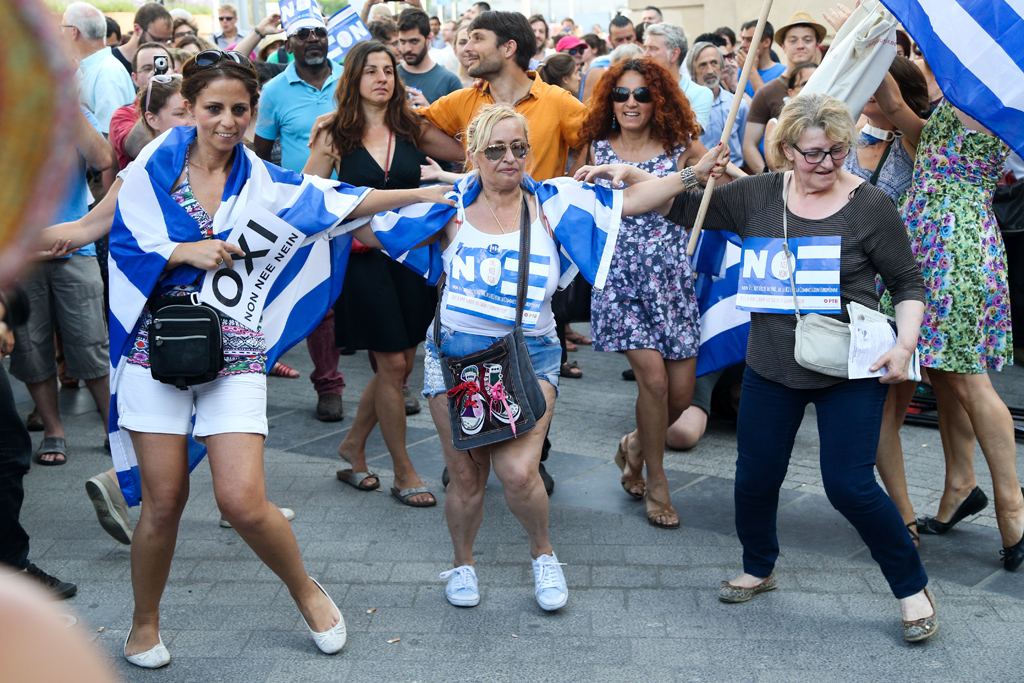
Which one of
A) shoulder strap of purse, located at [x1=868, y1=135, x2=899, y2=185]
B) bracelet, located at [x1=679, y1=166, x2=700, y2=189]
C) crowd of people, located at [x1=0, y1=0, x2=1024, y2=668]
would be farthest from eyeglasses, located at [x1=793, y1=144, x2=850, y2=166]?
shoulder strap of purse, located at [x1=868, y1=135, x2=899, y2=185]

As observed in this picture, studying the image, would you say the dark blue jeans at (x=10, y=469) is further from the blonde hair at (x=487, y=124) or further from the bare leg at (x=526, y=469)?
the blonde hair at (x=487, y=124)

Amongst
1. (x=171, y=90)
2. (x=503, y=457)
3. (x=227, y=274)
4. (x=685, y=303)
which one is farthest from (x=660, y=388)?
(x=171, y=90)

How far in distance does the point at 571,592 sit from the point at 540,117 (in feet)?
7.93

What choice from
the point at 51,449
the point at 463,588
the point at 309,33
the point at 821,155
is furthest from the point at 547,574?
the point at 309,33

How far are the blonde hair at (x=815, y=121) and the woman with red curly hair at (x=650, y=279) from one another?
3.65ft

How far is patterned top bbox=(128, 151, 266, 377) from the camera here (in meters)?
3.47

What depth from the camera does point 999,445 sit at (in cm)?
412

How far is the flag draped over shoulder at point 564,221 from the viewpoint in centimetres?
380

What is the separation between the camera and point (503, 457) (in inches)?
149

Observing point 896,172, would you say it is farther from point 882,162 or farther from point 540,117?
point 540,117

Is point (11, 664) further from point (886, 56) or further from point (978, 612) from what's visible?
point (886, 56)

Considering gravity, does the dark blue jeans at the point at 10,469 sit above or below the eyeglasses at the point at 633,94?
below

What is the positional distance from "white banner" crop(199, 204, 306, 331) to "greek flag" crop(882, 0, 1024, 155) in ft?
8.01

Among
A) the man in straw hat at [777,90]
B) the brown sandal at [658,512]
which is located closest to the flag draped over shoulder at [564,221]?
the brown sandal at [658,512]
